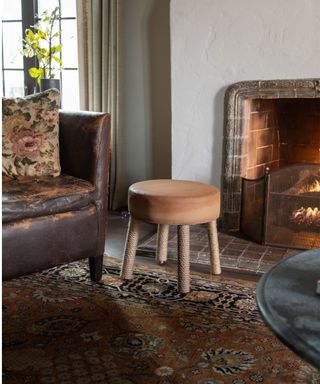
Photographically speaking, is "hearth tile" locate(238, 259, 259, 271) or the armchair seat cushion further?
"hearth tile" locate(238, 259, 259, 271)

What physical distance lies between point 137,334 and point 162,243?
0.79m

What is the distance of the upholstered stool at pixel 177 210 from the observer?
225 centimetres

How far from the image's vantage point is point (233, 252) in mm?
2918

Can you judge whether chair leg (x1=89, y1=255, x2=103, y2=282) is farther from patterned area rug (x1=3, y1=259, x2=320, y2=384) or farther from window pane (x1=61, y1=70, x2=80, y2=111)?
window pane (x1=61, y1=70, x2=80, y2=111)

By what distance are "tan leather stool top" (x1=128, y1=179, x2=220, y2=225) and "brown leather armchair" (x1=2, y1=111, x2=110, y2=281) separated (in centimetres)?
19

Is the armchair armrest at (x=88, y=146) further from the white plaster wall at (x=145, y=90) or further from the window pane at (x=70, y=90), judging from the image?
the window pane at (x=70, y=90)

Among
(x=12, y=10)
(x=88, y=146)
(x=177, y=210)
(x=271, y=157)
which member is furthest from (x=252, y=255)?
(x=12, y=10)

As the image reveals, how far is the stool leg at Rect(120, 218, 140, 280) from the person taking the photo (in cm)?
246

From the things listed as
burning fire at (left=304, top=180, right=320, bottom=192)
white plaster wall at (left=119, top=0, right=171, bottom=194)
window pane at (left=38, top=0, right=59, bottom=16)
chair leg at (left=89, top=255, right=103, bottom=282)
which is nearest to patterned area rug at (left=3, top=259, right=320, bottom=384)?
chair leg at (left=89, top=255, right=103, bottom=282)

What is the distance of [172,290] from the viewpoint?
2.41m

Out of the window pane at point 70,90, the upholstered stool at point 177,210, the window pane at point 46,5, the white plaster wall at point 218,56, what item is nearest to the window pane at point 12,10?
the window pane at point 46,5

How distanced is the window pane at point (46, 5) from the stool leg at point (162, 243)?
2.31 metres

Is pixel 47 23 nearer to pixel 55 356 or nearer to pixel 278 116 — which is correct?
pixel 278 116

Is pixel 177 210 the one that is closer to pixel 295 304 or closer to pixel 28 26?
pixel 295 304
